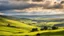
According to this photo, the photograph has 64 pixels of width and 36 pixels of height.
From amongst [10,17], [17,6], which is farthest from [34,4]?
[10,17]

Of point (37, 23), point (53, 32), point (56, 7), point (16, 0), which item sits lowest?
point (53, 32)

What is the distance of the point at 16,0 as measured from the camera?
A: 1.46m

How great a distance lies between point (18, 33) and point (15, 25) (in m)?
0.09

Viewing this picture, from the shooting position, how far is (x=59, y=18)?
57.8 inches

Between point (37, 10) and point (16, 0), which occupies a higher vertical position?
point (16, 0)

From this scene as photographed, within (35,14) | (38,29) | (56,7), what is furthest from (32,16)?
(56,7)

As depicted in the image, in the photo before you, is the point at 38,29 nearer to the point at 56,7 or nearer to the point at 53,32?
the point at 53,32

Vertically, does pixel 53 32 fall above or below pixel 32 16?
below

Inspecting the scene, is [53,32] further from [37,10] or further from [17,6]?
[17,6]

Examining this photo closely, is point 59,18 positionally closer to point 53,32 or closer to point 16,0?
point 53,32

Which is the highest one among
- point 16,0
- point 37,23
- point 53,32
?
point 16,0

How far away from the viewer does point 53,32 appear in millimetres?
1430

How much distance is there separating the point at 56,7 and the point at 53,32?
0.26 meters

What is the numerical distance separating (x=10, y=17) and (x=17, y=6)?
14cm
